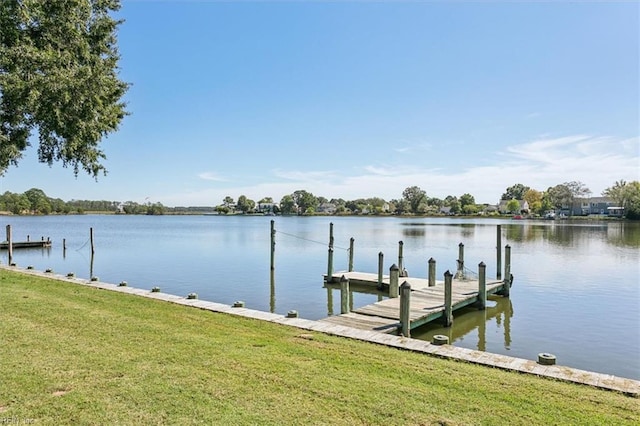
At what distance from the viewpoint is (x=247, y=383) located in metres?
5.40

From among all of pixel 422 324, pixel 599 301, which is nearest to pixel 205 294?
pixel 422 324

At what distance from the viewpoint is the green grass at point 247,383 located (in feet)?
15.0

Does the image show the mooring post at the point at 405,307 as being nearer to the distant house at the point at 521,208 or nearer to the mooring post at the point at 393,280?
the mooring post at the point at 393,280

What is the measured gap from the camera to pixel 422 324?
508 inches

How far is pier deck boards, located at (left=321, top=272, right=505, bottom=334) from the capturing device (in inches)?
436


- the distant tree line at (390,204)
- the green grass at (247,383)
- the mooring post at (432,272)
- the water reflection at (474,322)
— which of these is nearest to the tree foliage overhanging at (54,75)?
the green grass at (247,383)

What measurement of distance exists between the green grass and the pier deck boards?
2.93m

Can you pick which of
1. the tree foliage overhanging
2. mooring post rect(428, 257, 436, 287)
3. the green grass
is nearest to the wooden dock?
the tree foliage overhanging

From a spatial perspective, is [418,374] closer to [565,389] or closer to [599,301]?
[565,389]

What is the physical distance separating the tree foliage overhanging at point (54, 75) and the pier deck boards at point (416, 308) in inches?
313

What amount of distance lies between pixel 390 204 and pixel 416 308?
15193cm

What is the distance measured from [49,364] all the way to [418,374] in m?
4.98

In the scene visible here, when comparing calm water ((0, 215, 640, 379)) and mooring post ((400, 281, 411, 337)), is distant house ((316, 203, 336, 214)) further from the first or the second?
mooring post ((400, 281, 411, 337))

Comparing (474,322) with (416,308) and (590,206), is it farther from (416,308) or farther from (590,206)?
(590,206)
